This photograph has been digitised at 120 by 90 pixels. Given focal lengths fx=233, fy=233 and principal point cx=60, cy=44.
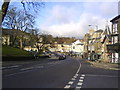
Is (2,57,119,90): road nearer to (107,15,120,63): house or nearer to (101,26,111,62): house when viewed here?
(107,15,120,63): house

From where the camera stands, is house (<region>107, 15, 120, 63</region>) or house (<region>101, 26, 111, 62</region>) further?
house (<region>101, 26, 111, 62</region>)

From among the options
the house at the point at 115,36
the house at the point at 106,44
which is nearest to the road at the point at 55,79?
the house at the point at 115,36

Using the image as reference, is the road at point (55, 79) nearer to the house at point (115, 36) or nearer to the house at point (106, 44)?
the house at point (115, 36)

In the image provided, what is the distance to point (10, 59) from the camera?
44.4 metres

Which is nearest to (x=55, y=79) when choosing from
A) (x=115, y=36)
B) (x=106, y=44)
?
(x=115, y=36)

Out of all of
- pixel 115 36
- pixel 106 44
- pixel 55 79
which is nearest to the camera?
pixel 55 79

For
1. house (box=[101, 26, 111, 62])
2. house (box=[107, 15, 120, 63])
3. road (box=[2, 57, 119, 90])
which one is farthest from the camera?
house (box=[101, 26, 111, 62])

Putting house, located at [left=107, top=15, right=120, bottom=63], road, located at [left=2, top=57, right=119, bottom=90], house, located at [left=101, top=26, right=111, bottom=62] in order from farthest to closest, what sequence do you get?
house, located at [left=101, top=26, right=111, bottom=62], house, located at [left=107, top=15, right=120, bottom=63], road, located at [left=2, top=57, right=119, bottom=90]

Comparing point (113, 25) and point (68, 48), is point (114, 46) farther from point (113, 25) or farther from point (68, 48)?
point (68, 48)

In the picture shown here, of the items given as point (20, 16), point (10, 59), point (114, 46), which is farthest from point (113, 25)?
point (10, 59)

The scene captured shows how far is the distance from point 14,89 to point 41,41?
7965 cm

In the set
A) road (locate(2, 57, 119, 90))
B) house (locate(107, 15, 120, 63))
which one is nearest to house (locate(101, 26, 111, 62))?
house (locate(107, 15, 120, 63))

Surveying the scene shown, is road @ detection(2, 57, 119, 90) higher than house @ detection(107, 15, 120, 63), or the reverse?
house @ detection(107, 15, 120, 63)

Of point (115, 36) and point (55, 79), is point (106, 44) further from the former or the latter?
point (55, 79)
